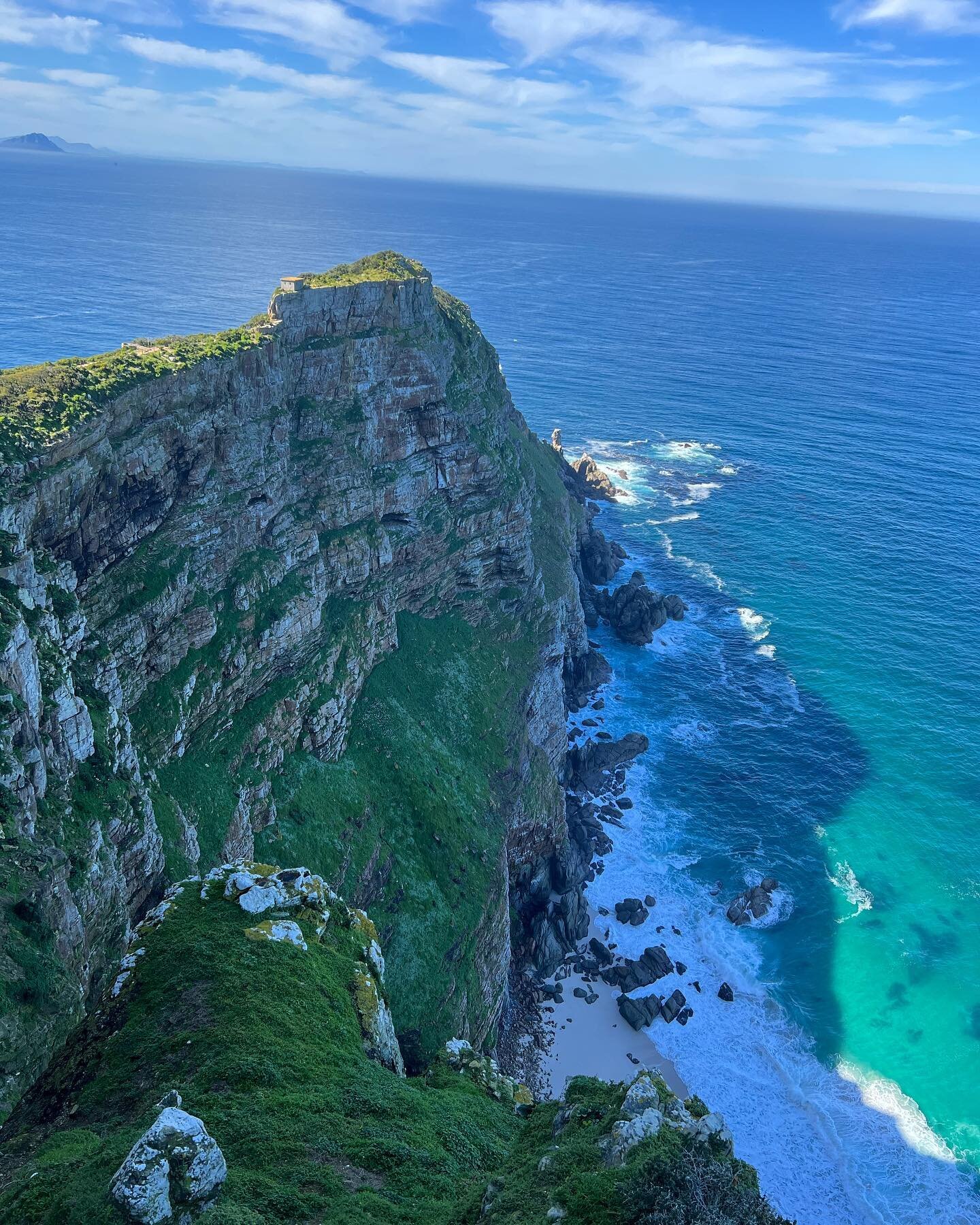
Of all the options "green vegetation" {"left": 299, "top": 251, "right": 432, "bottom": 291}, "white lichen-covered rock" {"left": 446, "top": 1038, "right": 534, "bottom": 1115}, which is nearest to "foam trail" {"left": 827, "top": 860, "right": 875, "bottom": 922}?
"white lichen-covered rock" {"left": 446, "top": 1038, "right": 534, "bottom": 1115}

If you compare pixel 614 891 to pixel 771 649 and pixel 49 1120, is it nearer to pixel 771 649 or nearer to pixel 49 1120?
pixel 771 649

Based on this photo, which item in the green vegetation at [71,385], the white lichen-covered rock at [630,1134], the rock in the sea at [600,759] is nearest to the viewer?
the white lichen-covered rock at [630,1134]

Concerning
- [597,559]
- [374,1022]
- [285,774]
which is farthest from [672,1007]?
[597,559]

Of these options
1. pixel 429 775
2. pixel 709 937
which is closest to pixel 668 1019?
pixel 709 937

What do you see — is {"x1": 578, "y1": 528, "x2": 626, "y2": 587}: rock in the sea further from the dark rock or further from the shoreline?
the shoreline

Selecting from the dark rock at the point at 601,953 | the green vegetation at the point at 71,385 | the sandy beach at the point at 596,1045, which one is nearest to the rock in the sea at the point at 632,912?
the dark rock at the point at 601,953

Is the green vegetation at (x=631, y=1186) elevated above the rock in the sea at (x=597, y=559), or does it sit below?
above

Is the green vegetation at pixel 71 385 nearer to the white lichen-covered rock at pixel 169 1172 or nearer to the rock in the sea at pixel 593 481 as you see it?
the white lichen-covered rock at pixel 169 1172
